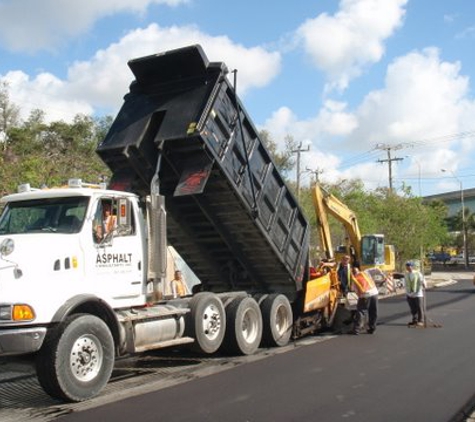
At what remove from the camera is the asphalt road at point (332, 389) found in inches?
242

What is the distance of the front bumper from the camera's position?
20.7 ft

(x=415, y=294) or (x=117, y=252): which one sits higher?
(x=117, y=252)

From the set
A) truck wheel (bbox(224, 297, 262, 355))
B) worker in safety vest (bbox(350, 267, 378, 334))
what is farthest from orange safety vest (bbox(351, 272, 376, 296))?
truck wheel (bbox(224, 297, 262, 355))

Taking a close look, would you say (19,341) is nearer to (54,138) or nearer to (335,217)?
(335,217)

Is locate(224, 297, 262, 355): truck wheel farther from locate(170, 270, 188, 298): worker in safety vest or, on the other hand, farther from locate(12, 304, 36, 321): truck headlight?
locate(12, 304, 36, 321): truck headlight

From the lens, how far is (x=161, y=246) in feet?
27.7

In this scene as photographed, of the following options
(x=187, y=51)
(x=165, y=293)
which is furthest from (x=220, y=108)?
(x=165, y=293)

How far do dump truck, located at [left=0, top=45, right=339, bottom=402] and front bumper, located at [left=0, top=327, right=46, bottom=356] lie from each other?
11 mm

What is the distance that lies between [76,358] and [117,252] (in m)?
1.53

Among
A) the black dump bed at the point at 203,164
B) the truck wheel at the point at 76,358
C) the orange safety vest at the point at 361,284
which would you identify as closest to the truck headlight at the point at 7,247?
the truck wheel at the point at 76,358

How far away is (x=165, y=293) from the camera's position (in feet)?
30.0

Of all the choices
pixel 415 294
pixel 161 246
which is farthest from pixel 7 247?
pixel 415 294

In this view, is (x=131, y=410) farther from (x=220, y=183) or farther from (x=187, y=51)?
(x=187, y=51)

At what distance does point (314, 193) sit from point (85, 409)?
30.9 ft
